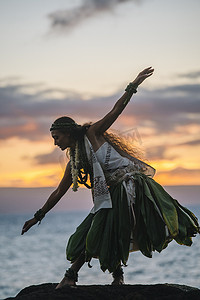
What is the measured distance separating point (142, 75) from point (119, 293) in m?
2.12

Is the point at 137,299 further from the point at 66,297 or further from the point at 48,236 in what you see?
the point at 48,236

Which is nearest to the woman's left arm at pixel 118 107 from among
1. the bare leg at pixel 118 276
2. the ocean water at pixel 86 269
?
the bare leg at pixel 118 276

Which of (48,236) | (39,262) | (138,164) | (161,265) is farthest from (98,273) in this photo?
(48,236)

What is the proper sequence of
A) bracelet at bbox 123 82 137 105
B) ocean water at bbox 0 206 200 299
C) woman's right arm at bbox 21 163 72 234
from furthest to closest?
ocean water at bbox 0 206 200 299
woman's right arm at bbox 21 163 72 234
bracelet at bbox 123 82 137 105

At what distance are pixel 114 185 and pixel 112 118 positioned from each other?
69 cm

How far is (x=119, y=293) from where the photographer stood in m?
5.89

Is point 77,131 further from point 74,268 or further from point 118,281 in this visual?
point 118,281

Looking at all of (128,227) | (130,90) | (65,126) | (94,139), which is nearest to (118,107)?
(130,90)

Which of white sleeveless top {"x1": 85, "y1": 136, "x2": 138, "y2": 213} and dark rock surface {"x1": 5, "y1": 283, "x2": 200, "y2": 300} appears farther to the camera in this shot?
white sleeveless top {"x1": 85, "y1": 136, "x2": 138, "y2": 213}

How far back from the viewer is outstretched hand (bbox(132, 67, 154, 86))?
610cm

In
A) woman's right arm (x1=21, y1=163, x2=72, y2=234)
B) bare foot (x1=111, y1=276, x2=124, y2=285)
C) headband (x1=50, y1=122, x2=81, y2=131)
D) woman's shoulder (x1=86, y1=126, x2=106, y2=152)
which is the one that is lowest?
bare foot (x1=111, y1=276, x2=124, y2=285)

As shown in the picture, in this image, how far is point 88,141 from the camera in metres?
6.29

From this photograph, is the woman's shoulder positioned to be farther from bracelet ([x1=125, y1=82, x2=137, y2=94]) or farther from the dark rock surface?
the dark rock surface

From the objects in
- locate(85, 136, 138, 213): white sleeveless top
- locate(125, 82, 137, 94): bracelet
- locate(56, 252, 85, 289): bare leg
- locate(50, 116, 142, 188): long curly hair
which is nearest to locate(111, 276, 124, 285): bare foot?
locate(56, 252, 85, 289): bare leg
